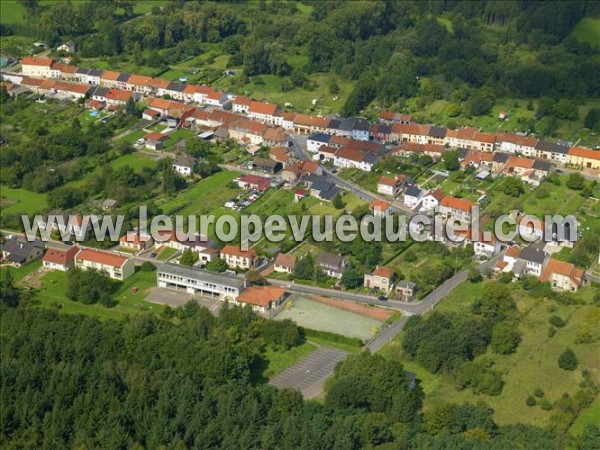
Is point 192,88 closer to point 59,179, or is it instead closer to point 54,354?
point 59,179

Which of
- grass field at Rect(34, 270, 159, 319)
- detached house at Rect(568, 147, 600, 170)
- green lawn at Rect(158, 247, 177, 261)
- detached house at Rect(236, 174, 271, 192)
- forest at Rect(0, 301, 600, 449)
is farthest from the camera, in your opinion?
detached house at Rect(568, 147, 600, 170)

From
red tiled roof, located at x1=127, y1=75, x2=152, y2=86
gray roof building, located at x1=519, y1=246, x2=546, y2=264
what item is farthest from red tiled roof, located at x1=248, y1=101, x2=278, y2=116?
gray roof building, located at x1=519, y1=246, x2=546, y2=264

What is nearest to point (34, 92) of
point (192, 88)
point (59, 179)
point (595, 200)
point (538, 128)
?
point (192, 88)

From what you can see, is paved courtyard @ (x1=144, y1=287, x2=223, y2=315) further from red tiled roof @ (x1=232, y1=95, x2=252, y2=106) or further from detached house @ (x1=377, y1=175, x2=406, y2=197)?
red tiled roof @ (x1=232, y1=95, x2=252, y2=106)

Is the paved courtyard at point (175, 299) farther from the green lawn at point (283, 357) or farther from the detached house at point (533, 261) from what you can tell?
the detached house at point (533, 261)

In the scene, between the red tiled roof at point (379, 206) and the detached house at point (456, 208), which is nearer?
the detached house at point (456, 208)

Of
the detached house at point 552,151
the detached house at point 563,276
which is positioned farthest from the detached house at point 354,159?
the detached house at point 563,276
